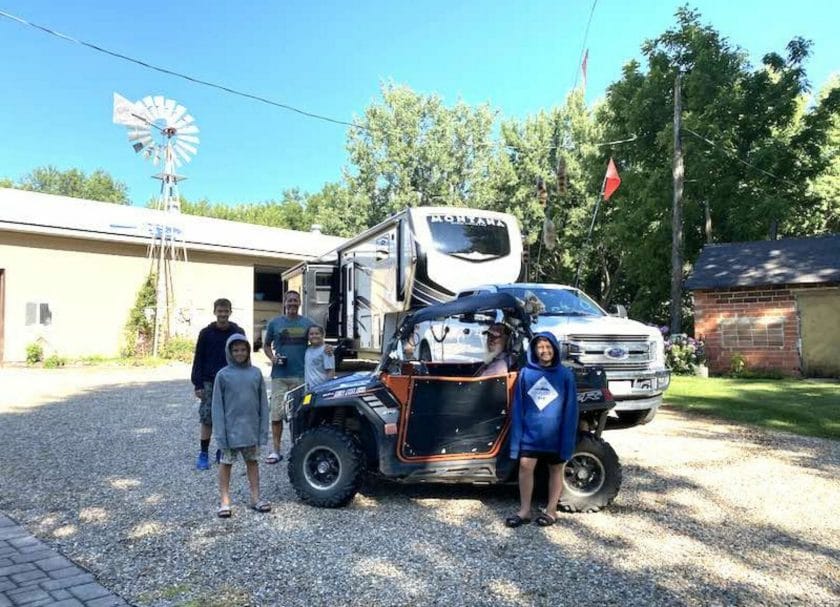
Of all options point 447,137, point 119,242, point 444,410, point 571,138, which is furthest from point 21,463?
point 447,137

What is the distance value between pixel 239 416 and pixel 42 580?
1800 millimetres

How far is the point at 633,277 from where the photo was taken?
27.6 meters

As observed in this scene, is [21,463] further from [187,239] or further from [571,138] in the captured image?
[571,138]

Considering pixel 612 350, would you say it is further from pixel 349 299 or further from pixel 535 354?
pixel 349 299

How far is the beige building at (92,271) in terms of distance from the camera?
20.3 metres

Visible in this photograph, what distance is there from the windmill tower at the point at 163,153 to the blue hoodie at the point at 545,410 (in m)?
18.7

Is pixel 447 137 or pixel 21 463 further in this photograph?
pixel 447 137

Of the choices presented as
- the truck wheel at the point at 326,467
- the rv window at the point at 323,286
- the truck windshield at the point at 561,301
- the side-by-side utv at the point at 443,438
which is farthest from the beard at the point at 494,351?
the rv window at the point at 323,286

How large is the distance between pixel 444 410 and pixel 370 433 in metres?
0.72

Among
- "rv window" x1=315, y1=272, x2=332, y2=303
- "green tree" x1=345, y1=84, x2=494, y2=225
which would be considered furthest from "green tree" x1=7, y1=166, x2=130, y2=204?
"rv window" x1=315, y1=272, x2=332, y2=303

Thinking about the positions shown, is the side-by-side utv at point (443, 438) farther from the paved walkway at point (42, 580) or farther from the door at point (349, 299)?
the door at point (349, 299)

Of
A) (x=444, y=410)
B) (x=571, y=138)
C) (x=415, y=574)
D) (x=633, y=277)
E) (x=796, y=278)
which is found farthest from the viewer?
(x=571, y=138)

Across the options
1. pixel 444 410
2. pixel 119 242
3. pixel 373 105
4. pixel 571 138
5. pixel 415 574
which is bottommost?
pixel 415 574

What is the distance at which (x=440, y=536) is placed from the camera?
488 centimetres
